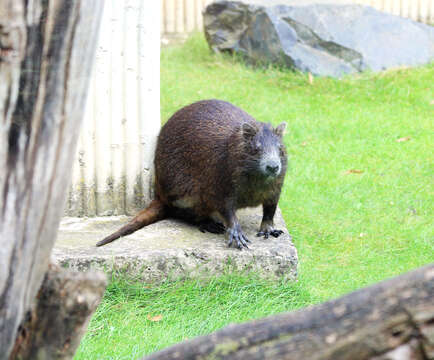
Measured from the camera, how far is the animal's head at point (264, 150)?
4.22 metres

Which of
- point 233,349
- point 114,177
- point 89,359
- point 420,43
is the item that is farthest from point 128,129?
point 420,43

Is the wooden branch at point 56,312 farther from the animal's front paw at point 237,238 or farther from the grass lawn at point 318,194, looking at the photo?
the animal's front paw at point 237,238

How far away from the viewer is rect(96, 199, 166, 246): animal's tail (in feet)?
14.6

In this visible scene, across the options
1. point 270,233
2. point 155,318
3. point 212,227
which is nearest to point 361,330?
point 155,318

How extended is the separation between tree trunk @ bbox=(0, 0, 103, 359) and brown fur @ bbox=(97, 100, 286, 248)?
2556 mm

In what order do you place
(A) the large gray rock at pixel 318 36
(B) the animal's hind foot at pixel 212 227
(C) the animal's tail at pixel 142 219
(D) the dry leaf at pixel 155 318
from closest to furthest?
(D) the dry leaf at pixel 155 318 → (C) the animal's tail at pixel 142 219 → (B) the animal's hind foot at pixel 212 227 → (A) the large gray rock at pixel 318 36

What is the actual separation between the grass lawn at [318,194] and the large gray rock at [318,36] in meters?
0.25

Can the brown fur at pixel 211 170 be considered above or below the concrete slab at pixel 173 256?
above

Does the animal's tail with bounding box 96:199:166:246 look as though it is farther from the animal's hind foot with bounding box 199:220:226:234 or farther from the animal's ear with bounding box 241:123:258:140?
the animal's ear with bounding box 241:123:258:140

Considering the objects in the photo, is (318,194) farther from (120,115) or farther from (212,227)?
(120,115)

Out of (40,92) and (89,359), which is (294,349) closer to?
(40,92)

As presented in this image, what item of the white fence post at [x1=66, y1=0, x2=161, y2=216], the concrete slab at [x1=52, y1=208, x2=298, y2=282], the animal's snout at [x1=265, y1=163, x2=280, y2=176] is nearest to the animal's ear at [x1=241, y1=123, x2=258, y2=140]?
the animal's snout at [x1=265, y1=163, x2=280, y2=176]

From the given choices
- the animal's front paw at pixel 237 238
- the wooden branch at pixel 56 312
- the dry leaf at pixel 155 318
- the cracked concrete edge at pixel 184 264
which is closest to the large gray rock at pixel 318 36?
the animal's front paw at pixel 237 238

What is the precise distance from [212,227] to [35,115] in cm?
307
